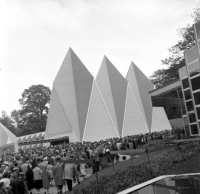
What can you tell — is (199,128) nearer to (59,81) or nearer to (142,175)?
(142,175)

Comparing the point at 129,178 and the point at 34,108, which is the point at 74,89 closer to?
the point at 129,178

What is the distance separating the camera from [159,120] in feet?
126

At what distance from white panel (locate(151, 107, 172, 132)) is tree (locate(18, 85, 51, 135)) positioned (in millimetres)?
30271

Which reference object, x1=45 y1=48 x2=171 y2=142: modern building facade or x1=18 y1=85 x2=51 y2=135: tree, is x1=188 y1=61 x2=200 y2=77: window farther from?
x1=18 y1=85 x2=51 y2=135: tree

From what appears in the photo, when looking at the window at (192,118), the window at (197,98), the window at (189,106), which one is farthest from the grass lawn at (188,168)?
the window at (189,106)

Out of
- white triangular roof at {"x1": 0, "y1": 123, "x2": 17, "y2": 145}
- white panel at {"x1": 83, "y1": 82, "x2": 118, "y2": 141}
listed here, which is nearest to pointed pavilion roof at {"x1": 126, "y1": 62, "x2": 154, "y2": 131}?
white panel at {"x1": 83, "y1": 82, "x2": 118, "y2": 141}

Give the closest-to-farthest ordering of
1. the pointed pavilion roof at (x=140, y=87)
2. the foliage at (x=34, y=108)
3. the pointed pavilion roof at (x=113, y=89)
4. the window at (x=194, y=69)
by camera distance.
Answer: the window at (x=194, y=69) → the pointed pavilion roof at (x=113, y=89) → the pointed pavilion roof at (x=140, y=87) → the foliage at (x=34, y=108)

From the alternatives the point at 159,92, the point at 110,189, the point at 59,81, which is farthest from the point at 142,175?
the point at 59,81

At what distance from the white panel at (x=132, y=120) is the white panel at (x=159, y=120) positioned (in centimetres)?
253

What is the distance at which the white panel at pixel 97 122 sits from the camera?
29484 mm

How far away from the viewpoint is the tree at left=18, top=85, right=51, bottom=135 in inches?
2377

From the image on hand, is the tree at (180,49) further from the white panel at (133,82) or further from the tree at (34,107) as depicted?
the tree at (34,107)

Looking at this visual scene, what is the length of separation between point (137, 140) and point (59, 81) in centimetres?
1319

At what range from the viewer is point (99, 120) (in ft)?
100
